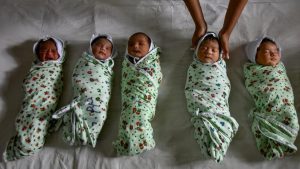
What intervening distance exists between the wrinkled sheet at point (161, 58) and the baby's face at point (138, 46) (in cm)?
11

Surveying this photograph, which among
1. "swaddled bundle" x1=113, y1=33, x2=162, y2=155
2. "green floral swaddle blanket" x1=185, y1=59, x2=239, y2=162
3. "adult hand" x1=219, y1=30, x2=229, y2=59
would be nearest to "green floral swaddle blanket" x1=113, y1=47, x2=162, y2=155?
"swaddled bundle" x1=113, y1=33, x2=162, y2=155

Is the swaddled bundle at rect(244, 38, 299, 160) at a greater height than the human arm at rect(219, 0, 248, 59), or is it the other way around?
the human arm at rect(219, 0, 248, 59)

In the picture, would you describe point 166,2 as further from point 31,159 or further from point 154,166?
point 31,159

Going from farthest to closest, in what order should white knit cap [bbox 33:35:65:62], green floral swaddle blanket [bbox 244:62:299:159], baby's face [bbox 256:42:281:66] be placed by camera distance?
white knit cap [bbox 33:35:65:62]
baby's face [bbox 256:42:281:66]
green floral swaddle blanket [bbox 244:62:299:159]

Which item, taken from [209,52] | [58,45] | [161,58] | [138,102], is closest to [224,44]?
[209,52]

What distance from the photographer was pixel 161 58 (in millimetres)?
1523

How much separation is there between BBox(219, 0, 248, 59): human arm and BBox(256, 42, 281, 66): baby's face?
145mm

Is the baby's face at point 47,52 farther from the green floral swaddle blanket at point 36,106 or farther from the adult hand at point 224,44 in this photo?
the adult hand at point 224,44

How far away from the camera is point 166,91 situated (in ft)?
4.71

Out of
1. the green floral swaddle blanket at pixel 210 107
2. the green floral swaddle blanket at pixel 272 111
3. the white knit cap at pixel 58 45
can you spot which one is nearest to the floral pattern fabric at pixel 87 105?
the white knit cap at pixel 58 45

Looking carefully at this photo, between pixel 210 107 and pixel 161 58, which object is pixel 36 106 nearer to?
pixel 161 58

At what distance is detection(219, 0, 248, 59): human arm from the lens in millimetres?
1433

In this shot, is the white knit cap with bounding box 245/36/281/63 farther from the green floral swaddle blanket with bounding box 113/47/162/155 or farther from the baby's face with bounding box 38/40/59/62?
the baby's face with bounding box 38/40/59/62

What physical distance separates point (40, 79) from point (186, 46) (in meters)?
0.69
